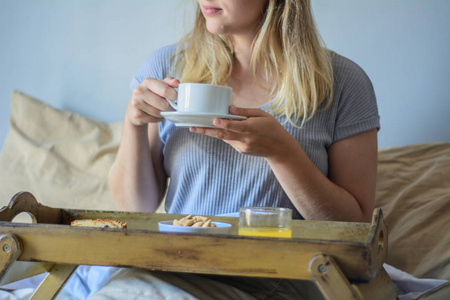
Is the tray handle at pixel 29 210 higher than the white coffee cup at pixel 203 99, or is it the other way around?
the white coffee cup at pixel 203 99

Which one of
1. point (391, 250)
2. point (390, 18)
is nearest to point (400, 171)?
point (391, 250)

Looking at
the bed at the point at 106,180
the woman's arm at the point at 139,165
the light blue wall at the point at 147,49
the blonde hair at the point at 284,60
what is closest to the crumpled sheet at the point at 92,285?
the bed at the point at 106,180

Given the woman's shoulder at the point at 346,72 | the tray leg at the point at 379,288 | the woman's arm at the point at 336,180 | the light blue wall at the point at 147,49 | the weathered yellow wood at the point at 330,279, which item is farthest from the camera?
the light blue wall at the point at 147,49

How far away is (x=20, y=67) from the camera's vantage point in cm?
202

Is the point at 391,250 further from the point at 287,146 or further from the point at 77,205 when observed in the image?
the point at 77,205

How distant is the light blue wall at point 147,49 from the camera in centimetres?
164

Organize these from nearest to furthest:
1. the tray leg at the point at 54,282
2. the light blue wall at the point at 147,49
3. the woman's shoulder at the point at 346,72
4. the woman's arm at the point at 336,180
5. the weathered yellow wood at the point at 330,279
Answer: the weathered yellow wood at the point at 330,279 < the tray leg at the point at 54,282 < the woman's arm at the point at 336,180 < the woman's shoulder at the point at 346,72 < the light blue wall at the point at 147,49

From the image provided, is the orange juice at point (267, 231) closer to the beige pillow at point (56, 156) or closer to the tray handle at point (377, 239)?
the tray handle at point (377, 239)

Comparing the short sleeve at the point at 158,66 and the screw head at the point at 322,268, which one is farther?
the short sleeve at the point at 158,66

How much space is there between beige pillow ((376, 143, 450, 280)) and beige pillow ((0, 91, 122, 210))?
2.60 ft

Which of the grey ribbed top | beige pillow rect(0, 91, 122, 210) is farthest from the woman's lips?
beige pillow rect(0, 91, 122, 210)

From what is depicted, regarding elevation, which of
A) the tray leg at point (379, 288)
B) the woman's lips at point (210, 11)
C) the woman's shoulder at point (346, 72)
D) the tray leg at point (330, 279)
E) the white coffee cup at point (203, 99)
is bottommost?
the tray leg at point (379, 288)

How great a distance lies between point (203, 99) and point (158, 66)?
508mm

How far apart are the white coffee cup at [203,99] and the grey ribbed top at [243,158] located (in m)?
0.32
